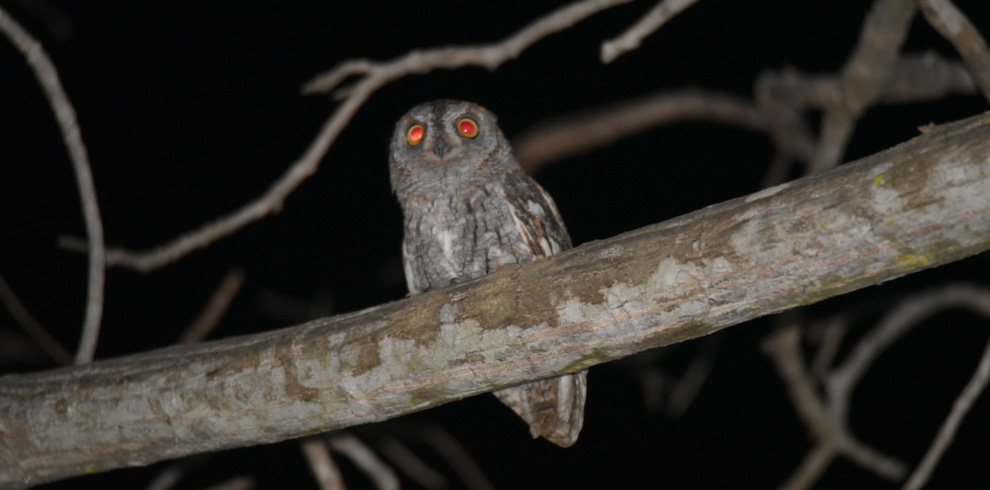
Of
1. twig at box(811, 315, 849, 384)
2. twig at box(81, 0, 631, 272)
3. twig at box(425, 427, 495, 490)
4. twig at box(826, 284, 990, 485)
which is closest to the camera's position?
twig at box(81, 0, 631, 272)

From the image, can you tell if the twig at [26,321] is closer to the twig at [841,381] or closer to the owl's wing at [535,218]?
the owl's wing at [535,218]

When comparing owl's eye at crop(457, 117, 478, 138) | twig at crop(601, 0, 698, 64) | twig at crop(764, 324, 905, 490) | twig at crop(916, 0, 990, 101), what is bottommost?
twig at crop(764, 324, 905, 490)

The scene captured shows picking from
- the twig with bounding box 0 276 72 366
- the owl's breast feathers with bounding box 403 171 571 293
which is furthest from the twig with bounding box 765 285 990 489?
the twig with bounding box 0 276 72 366

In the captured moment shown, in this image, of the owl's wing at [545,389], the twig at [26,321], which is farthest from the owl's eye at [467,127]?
the twig at [26,321]

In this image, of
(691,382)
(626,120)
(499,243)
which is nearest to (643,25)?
(499,243)

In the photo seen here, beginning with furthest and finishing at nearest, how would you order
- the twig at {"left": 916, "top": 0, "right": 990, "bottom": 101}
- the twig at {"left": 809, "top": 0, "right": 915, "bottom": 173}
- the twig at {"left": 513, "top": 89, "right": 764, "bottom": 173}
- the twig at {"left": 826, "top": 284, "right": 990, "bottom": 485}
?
the twig at {"left": 513, "top": 89, "right": 764, "bottom": 173}
the twig at {"left": 826, "top": 284, "right": 990, "bottom": 485}
the twig at {"left": 809, "top": 0, "right": 915, "bottom": 173}
the twig at {"left": 916, "top": 0, "right": 990, "bottom": 101}

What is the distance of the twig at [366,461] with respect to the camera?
9.91 ft

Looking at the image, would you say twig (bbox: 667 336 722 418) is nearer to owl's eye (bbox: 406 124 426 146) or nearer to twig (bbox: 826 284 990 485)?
twig (bbox: 826 284 990 485)

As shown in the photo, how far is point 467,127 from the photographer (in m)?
3.59

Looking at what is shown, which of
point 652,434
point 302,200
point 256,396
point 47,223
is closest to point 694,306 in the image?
point 256,396

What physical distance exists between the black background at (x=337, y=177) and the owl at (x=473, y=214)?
1546 millimetres

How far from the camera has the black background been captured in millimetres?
4805

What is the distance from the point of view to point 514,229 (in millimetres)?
3055

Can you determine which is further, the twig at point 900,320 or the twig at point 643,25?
the twig at point 900,320
